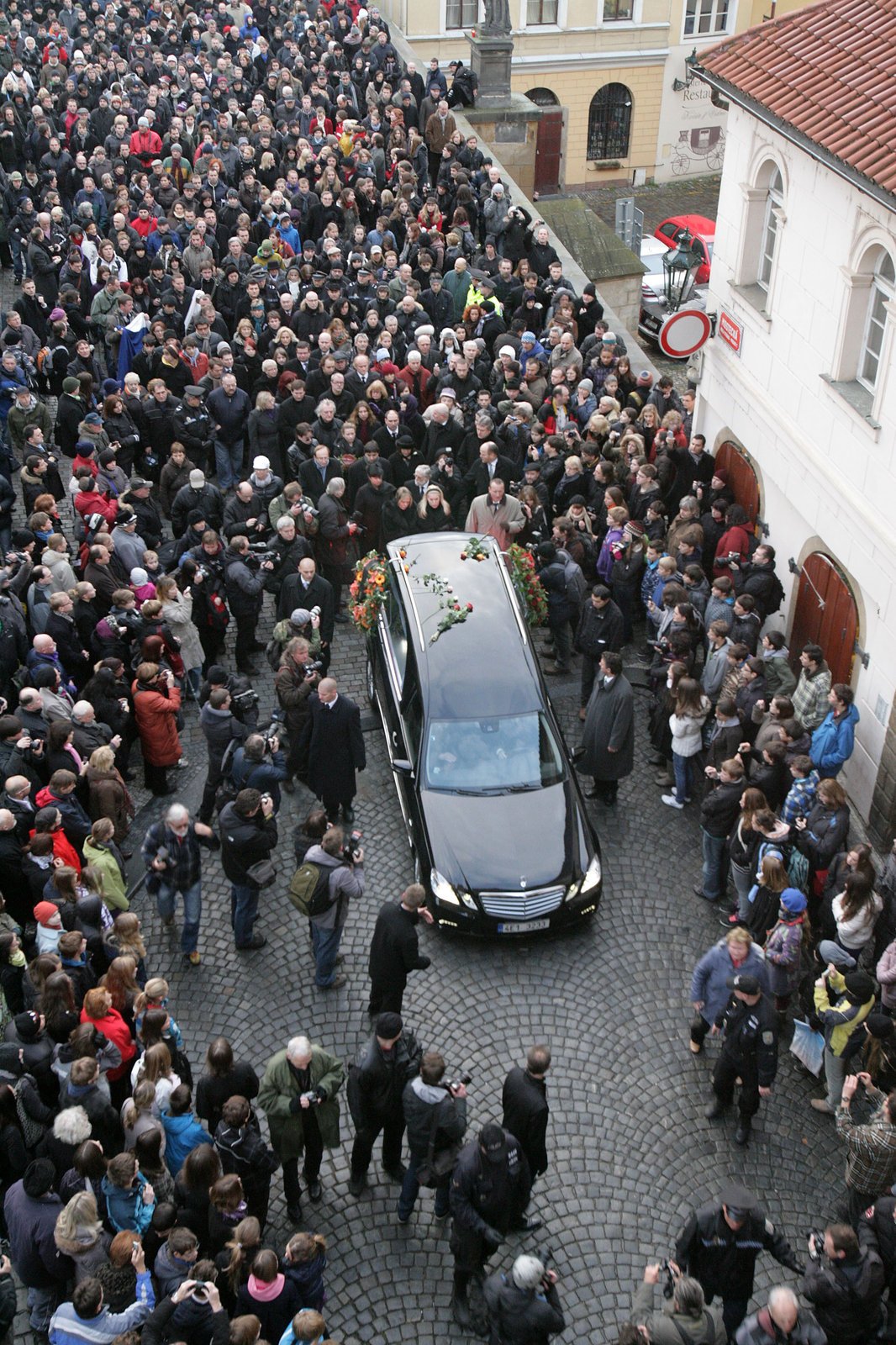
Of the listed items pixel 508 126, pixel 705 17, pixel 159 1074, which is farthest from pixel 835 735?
pixel 705 17

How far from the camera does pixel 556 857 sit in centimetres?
1108

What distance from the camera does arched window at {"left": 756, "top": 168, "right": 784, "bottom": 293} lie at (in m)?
14.5

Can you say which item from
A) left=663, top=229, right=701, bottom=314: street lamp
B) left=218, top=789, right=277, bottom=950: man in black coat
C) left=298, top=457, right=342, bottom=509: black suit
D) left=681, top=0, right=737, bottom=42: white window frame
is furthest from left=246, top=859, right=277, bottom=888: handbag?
left=681, top=0, right=737, bottom=42: white window frame

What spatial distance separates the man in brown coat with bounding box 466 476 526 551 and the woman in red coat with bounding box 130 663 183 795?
3942mm

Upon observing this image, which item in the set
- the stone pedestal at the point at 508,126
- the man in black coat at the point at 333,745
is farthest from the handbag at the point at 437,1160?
the stone pedestal at the point at 508,126

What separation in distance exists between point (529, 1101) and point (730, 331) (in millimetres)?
9885

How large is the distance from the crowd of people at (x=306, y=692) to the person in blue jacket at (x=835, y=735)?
232 mm

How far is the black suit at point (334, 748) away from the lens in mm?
11734

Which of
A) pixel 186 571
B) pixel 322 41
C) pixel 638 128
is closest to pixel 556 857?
pixel 186 571

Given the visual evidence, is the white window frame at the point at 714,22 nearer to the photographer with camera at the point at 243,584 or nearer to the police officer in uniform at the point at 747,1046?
the photographer with camera at the point at 243,584

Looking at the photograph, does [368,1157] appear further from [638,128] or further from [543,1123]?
[638,128]

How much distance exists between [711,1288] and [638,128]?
4115cm

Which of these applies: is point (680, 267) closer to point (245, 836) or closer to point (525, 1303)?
point (245, 836)

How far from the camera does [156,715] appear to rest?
12.1m
